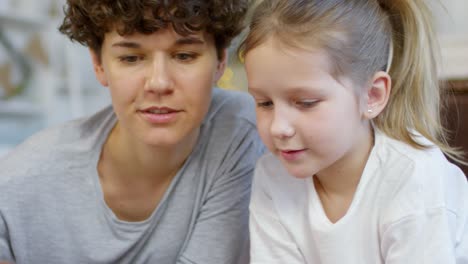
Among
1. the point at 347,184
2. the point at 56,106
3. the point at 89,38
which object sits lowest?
the point at 347,184

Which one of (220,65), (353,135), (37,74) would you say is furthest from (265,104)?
(37,74)

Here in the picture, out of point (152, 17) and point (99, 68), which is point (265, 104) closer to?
point (152, 17)

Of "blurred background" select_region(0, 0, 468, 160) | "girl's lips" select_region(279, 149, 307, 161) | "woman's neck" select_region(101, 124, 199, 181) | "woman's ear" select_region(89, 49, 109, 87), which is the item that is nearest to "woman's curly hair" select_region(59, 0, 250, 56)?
"woman's ear" select_region(89, 49, 109, 87)

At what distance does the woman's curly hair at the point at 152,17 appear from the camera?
1200mm

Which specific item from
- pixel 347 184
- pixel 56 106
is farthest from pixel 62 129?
→ pixel 56 106

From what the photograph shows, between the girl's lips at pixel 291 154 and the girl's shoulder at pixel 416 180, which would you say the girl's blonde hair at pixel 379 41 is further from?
the girl's lips at pixel 291 154

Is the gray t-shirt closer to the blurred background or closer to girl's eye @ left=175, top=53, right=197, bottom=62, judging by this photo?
girl's eye @ left=175, top=53, right=197, bottom=62

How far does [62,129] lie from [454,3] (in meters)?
1.53

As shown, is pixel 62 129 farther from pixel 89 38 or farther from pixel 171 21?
pixel 171 21

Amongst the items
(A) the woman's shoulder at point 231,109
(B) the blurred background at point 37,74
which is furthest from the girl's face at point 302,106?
(B) the blurred background at point 37,74

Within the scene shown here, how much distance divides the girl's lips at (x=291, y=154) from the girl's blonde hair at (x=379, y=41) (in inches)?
6.5

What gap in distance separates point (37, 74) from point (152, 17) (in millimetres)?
2071

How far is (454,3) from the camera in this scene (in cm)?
213

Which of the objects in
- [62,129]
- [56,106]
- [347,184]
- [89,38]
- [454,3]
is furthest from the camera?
[56,106]
